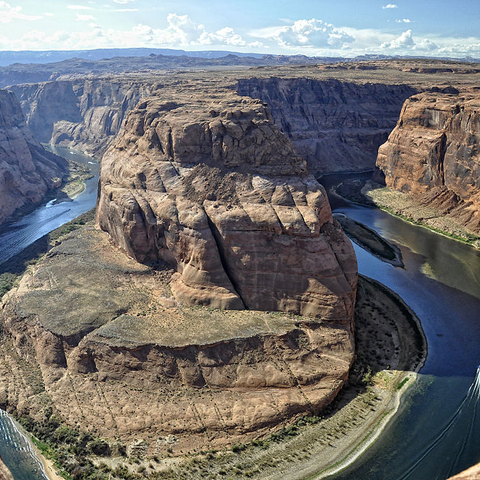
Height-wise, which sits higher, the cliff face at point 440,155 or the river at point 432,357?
the cliff face at point 440,155

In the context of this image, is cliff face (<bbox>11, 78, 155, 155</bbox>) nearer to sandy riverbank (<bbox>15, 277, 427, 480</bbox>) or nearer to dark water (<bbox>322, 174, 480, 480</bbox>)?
dark water (<bbox>322, 174, 480, 480</bbox>)

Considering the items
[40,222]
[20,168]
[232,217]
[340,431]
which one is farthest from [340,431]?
[20,168]

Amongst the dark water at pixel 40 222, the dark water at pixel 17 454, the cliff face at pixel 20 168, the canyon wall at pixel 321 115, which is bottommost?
the dark water at pixel 17 454

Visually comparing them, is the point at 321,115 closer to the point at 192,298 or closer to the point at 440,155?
the point at 440,155

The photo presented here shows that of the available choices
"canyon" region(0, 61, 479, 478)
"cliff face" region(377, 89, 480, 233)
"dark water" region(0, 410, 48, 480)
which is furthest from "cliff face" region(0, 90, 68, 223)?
"cliff face" region(377, 89, 480, 233)

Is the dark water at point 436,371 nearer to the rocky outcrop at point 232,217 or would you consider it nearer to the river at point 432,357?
the river at point 432,357

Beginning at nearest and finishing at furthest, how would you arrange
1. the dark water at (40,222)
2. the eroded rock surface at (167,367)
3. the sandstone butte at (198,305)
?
the eroded rock surface at (167,367) < the sandstone butte at (198,305) < the dark water at (40,222)

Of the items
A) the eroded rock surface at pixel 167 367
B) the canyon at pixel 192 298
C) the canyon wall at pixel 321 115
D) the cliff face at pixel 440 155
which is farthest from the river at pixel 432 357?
the canyon wall at pixel 321 115

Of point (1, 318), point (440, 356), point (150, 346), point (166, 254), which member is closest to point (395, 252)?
point (440, 356)
